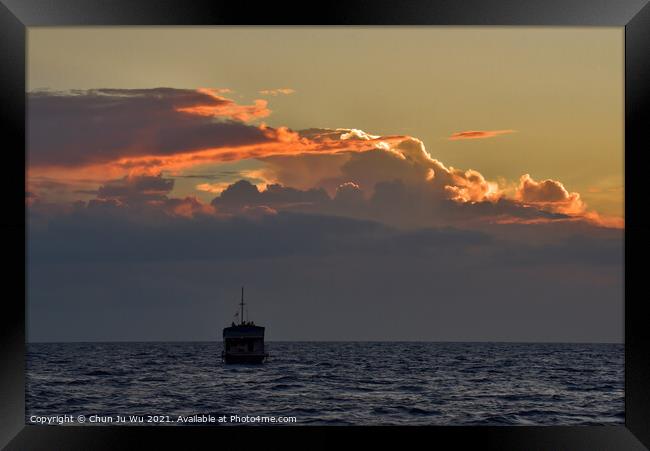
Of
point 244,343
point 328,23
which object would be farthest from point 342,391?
point 328,23

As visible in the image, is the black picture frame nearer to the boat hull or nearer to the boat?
the boat

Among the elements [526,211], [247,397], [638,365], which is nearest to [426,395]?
[247,397]

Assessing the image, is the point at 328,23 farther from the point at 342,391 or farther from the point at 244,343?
the point at 244,343

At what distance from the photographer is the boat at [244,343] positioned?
127 ft

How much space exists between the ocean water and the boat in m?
0.96

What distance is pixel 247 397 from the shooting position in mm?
35188

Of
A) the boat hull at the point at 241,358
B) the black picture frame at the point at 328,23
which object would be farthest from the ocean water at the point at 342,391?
the black picture frame at the point at 328,23

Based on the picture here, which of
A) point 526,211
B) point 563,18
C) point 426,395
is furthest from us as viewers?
point 526,211

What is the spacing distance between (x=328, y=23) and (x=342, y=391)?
110 ft

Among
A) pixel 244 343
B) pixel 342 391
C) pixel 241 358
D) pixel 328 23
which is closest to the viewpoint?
pixel 328 23

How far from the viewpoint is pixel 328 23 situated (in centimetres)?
665

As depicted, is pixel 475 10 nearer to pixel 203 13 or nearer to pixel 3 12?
pixel 203 13

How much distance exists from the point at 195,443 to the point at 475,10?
3.95 meters

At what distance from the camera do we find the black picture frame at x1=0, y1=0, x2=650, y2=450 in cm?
631
